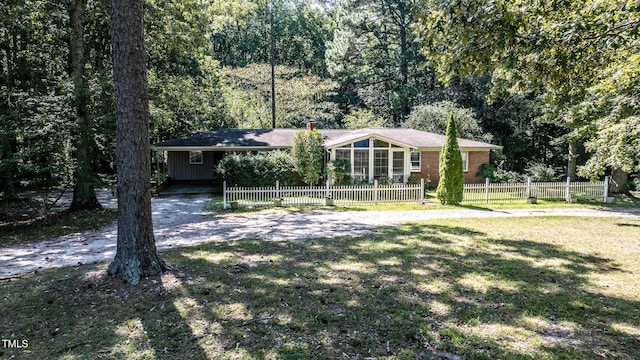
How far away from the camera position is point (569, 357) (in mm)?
3826

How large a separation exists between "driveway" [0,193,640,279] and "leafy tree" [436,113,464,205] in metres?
1.32

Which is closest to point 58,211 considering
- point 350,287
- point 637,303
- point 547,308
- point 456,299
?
point 350,287

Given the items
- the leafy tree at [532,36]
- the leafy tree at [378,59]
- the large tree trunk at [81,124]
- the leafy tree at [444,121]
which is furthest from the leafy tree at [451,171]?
the leafy tree at [378,59]

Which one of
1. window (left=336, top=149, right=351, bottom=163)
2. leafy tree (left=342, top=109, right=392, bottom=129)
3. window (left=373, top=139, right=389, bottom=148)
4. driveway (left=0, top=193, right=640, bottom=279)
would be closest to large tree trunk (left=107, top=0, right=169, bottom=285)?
driveway (left=0, top=193, right=640, bottom=279)

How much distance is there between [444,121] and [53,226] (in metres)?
25.7

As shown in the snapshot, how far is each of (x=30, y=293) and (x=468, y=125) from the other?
27.5 meters

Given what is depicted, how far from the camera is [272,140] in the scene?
22.6m

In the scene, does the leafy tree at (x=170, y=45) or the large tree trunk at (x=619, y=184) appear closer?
the leafy tree at (x=170, y=45)

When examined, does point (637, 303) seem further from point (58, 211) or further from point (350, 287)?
point (58, 211)

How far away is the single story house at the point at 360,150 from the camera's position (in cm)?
2036

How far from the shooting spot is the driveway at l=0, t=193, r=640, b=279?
803 cm

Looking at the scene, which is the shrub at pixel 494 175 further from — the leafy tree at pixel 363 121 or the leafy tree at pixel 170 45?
the leafy tree at pixel 170 45

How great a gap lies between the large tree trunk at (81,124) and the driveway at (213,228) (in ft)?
7.11

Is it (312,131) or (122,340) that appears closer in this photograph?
(122,340)
